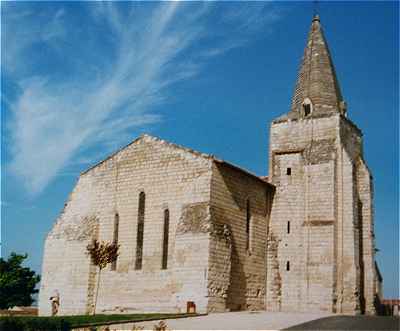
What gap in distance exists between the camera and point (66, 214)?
97.5 feet

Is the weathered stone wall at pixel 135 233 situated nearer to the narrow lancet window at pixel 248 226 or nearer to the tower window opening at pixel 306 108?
the narrow lancet window at pixel 248 226

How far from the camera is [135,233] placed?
26688 mm

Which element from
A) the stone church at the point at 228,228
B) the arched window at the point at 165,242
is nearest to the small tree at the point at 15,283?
the stone church at the point at 228,228

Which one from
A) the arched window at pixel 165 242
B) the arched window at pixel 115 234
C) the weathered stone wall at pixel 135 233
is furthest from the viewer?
the arched window at pixel 115 234

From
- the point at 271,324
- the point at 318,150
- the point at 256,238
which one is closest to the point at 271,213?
the point at 256,238

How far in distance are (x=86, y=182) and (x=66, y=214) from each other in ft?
6.20

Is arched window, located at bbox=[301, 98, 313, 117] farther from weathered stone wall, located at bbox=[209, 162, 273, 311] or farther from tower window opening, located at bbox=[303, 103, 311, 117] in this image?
weathered stone wall, located at bbox=[209, 162, 273, 311]

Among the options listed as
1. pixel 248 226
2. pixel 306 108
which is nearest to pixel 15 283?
pixel 248 226

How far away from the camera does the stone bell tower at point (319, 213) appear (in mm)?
26891

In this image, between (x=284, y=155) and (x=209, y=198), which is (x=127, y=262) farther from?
(x=284, y=155)

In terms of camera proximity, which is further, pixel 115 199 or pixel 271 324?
pixel 115 199

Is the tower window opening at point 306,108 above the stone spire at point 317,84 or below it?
below

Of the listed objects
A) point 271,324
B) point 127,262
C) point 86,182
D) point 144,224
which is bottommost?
point 271,324

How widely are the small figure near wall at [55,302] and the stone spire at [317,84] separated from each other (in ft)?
48.1
